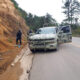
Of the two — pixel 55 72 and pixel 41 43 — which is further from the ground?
pixel 41 43

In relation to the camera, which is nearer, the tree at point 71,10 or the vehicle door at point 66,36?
the vehicle door at point 66,36

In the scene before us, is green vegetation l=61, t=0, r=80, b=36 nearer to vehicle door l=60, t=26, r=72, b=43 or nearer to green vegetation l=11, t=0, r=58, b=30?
green vegetation l=11, t=0, r=58, b=30

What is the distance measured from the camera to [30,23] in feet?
157

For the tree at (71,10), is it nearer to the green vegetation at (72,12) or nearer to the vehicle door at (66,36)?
the green vegetation at (72,12)

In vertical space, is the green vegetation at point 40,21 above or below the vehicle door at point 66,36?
above

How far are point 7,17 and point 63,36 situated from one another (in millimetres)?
8762

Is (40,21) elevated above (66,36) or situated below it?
above

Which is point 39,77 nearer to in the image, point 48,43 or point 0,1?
point 48,43

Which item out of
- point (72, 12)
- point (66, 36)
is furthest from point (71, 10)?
point (66, 36)

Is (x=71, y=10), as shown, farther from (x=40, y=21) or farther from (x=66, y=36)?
(x=66, y=36)

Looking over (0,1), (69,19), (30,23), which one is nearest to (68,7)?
(69,19)

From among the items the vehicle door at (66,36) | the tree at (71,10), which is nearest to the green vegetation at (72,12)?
the tree at (71,10)

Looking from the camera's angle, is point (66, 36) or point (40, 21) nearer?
point (66, 36)

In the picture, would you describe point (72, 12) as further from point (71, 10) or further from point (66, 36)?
point (66, 36)
